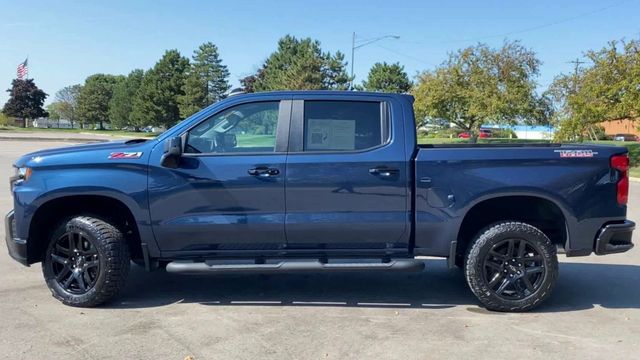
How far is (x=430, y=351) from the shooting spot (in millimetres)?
4258

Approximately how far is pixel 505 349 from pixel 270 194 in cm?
229

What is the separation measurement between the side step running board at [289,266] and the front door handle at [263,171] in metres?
0.79

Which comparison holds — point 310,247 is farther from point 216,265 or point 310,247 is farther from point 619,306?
point 619,306

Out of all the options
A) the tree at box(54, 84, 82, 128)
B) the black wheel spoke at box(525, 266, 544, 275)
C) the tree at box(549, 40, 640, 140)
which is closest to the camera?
the black wheel spoke at box(525, 266, 544, 275)

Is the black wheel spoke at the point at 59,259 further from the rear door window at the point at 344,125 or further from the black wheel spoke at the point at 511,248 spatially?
the black wheel spoke at the point at 511,248

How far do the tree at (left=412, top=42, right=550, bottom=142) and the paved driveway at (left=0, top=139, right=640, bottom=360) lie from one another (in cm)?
3295

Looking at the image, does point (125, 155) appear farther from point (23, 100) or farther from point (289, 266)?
point (23, 100)

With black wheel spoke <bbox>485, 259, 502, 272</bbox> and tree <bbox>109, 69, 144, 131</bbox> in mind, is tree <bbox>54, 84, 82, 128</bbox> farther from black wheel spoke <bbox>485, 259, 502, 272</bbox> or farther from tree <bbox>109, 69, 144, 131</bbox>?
black wheel spoke <bbox>485, 259, 502, 272</bbox>

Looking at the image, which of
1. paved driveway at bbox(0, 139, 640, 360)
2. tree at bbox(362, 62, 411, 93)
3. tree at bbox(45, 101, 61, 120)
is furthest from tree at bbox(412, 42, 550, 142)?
tree at bbox(45, 101, 61, 120)

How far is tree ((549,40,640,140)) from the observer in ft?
86.0

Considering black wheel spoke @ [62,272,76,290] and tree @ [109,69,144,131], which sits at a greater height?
tree @ [109,69,144,131]

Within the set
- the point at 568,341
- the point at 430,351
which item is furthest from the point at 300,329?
the point at 568,341

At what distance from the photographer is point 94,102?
105m

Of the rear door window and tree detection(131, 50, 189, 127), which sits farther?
tree detection(131, 50, 189, 127)
